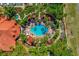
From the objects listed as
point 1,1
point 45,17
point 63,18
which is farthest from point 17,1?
point 63,18

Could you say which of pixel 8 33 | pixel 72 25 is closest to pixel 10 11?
pixel 8 33

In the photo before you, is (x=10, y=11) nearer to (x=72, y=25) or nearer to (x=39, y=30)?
(x=39, y=30)

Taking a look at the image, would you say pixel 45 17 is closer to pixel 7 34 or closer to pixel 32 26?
pixel 32 26

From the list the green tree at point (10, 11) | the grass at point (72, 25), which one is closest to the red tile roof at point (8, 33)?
the green tree at point (10, 11)

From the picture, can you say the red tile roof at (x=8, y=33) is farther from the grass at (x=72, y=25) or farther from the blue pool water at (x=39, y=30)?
the grass at (x=72, y=25)

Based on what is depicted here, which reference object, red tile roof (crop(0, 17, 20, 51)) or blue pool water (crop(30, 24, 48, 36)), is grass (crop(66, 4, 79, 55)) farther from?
red tile roof (crop(0, 17, 20, 51))

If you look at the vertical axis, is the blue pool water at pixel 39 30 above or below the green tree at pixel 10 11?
below
